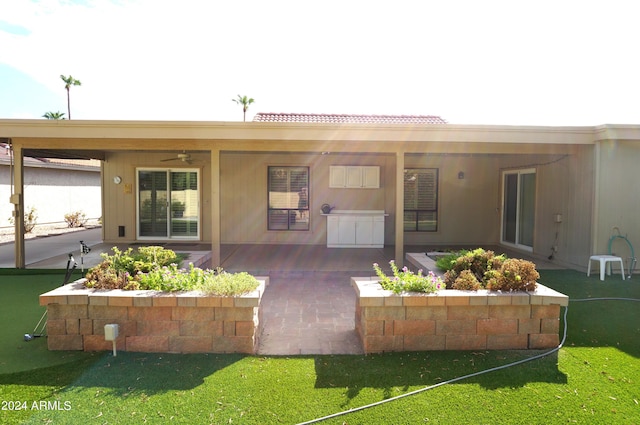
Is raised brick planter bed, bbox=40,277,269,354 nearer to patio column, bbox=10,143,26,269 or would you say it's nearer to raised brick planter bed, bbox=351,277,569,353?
raised brick planter bed, bbox=351,277,569,353

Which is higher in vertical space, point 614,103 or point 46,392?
point 614,103

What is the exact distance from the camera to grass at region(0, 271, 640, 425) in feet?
8.45

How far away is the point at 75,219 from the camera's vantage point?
1492cm

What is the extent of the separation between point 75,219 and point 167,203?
6640 mm

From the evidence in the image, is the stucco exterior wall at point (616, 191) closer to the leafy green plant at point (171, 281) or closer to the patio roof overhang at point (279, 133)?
the patio roof overhang at point (279, 133)

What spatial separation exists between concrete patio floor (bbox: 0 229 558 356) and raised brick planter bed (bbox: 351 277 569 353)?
0.37 metres

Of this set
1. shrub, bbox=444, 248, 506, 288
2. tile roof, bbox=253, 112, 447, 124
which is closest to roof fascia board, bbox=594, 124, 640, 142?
shrub, bbox=444, 248, 506, 288

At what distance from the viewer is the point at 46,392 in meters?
2.81

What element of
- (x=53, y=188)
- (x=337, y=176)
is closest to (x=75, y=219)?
(x=53, y=188)

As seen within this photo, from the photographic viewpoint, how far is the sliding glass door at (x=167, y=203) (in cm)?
1064

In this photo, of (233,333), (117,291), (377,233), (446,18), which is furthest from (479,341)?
(377,233)

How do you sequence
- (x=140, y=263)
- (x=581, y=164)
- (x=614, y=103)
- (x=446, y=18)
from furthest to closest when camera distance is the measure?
(x=614, y=103), (x=581, y=164), (x=446, y=18), (x=140, y=263)

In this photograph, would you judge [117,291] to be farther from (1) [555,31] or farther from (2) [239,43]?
(1) [555,31]

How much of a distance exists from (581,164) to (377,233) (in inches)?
174
